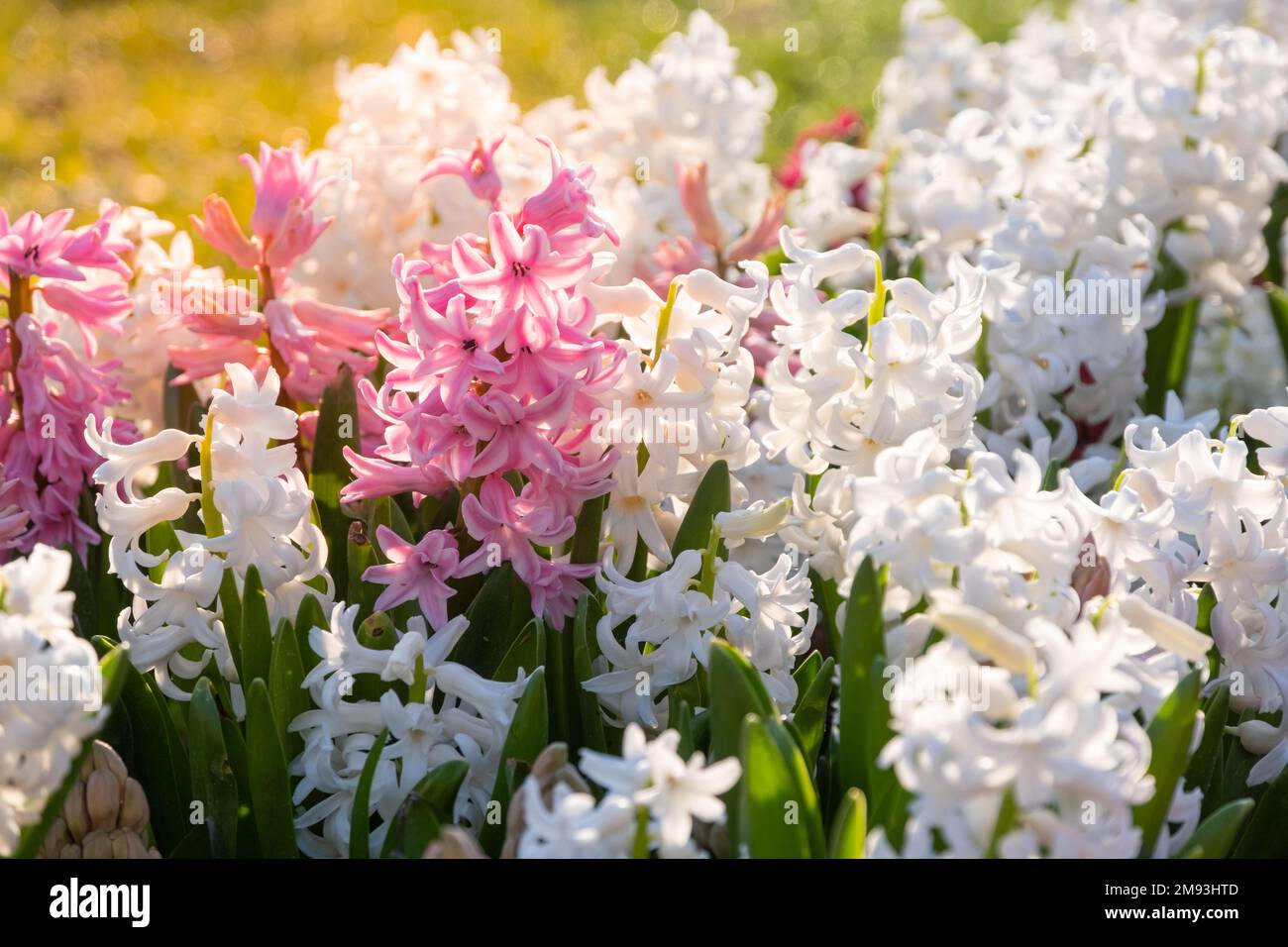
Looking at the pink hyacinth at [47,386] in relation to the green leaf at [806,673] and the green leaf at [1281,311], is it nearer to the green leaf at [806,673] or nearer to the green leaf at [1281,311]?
the green leaf at [806,673]

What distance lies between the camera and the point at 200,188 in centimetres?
529

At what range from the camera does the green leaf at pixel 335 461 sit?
188 cm

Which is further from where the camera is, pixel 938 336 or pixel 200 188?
pixel 200 188

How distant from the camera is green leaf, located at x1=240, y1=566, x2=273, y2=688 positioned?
1548 mm

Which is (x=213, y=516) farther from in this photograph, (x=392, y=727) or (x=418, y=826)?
(x=418, y=826)

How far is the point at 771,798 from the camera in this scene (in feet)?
4.16

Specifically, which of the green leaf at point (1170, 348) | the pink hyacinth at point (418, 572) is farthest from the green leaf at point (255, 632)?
the green leaf at point (1170, 348)

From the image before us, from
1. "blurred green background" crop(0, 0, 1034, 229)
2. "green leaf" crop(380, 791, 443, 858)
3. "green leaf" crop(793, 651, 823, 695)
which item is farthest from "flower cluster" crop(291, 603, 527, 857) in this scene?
"blurred green background" crop(0, 0, 1034, 229)
